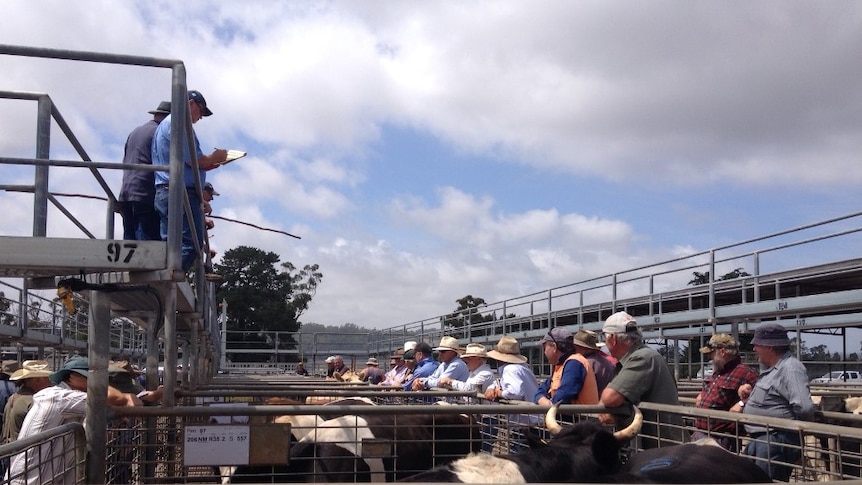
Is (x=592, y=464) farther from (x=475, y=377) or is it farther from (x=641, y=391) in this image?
(x=475, y=377)

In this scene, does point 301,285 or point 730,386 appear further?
point 301,285

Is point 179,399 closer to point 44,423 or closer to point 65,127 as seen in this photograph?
point 44,423

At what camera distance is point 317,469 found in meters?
5.70

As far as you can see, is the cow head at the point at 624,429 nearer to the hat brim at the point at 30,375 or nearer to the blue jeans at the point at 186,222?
the blue jeans at the point at 186,222

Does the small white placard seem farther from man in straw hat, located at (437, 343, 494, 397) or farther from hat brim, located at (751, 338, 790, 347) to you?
man in straw hat, located at (437, 343, 494, 397)

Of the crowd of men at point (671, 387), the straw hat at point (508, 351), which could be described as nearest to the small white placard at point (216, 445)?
the crowd of men at point (671, 387)

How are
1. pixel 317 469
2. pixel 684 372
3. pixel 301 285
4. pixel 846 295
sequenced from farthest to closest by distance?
pixel 301 285
pixel 684 372
pixel 846 295
pixel 317 469

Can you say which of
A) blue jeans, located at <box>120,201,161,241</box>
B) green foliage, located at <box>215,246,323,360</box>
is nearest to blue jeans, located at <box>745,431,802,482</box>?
blue jeans, located at <box>120,201,161,241</box>

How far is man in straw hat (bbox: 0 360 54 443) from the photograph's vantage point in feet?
24.8

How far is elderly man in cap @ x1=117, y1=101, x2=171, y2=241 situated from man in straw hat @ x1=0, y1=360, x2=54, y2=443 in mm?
2509

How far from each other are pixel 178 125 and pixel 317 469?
8.59 feet

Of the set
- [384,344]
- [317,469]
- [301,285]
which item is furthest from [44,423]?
[301,285]

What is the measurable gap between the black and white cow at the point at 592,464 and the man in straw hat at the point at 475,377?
15.0ft

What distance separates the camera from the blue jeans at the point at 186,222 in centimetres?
529
